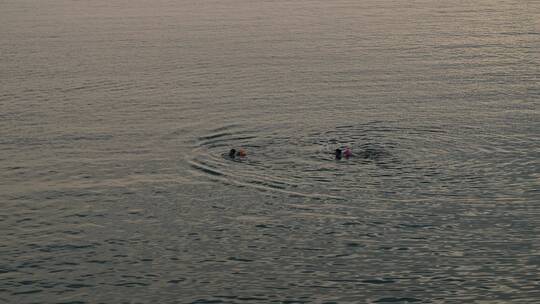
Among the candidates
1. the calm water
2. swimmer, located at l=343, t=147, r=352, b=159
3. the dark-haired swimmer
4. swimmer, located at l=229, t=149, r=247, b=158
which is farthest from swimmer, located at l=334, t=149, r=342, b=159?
swimmer, located at l=229, t=149, r=247, b=158

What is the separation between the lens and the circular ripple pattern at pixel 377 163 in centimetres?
3769

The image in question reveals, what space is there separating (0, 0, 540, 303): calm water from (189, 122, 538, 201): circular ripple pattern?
0.14 m

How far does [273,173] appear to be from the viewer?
40.1 metres

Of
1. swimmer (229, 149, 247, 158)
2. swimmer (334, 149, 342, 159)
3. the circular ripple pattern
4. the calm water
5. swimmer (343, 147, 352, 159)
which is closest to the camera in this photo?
the calm water

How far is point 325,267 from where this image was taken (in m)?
30.5

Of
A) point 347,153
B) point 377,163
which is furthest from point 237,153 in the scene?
point 377,163

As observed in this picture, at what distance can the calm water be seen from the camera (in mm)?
29859

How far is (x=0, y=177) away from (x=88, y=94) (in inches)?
753

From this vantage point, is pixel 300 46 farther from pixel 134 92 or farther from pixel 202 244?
pixel 202 244

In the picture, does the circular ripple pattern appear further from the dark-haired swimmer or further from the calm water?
the dark-haired swimmer

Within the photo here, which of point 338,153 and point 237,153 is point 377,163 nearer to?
point 338,153

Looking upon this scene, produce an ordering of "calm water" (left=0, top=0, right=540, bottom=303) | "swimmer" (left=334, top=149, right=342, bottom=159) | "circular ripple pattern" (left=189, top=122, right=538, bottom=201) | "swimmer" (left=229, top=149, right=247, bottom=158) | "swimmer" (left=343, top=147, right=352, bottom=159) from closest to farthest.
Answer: "calm water" (left=0, top=0, right=540, bottom=303)
"circular ripple pattern" (left=189, top=122, right=538, bottom=201)
"swimmer" (left=334, top=149, right=342, bottom=159)
"swimmer" (left=343, top=147, right=352, bottom=159)
"swimmer" (left=229, top=149, right=247, bottom=158)

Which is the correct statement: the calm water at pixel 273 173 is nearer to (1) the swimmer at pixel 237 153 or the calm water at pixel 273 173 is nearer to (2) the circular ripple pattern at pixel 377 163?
(2) the circular ripple pattern at pixel 377 163

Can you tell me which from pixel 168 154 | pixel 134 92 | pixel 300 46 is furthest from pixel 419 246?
pixel 300 46
